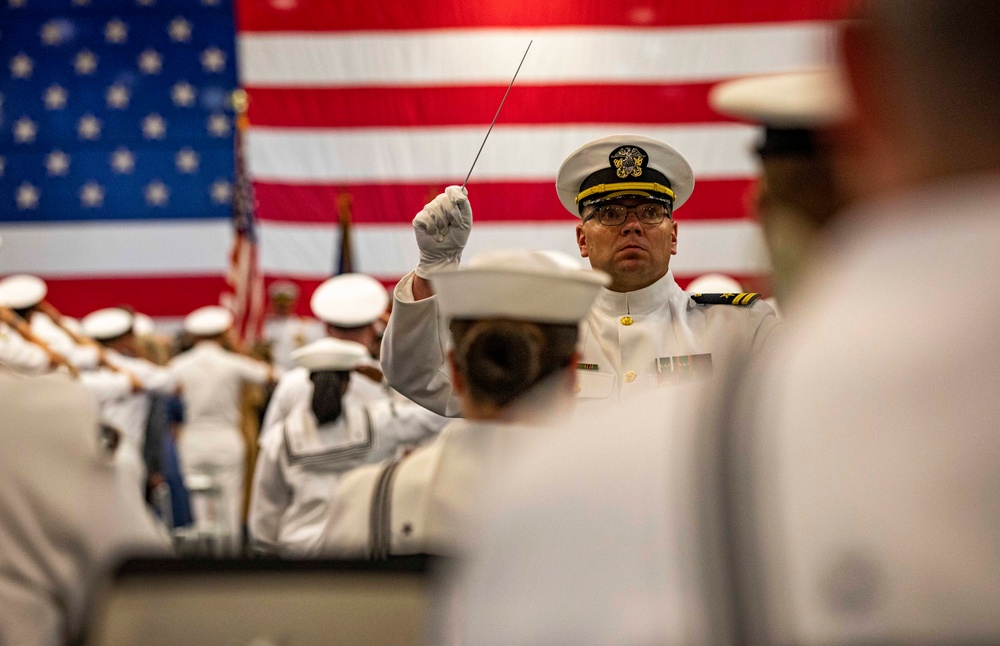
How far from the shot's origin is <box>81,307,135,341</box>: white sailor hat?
8.30 meters

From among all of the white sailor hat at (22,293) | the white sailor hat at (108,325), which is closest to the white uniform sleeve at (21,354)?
the white sailor hat at (22,293)

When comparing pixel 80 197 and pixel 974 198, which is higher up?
pixel 80 197

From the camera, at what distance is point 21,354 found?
12.8 ft

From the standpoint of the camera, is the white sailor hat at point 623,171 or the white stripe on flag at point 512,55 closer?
the white sailor hat at point 623,171

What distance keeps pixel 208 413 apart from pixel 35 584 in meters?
6.94

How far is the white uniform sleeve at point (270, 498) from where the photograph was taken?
174 inches

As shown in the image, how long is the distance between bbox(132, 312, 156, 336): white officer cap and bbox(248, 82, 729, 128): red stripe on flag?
10.7ft

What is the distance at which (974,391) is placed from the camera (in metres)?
0.50

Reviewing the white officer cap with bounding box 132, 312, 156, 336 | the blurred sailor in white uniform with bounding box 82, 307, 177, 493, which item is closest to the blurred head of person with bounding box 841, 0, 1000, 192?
the blurred sailor in white uniform with bounding box 82, 307, 177, 493

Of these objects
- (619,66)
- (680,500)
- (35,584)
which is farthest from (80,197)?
(680,500)

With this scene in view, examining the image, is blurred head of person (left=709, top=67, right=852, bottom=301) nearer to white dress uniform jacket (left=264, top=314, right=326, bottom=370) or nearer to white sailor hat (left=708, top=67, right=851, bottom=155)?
white sailor hat (left=708, top=67, right=851, bottom=155)

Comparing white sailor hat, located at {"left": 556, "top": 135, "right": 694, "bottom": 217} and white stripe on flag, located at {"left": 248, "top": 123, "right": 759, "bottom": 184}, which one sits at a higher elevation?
white stripe on flag, located at {"left": 248, "top": 123, "right": 759, "bottom": 184}

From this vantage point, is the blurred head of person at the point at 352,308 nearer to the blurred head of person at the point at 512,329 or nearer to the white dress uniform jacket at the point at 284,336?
the white dress uniform jacket at the point at 284,336

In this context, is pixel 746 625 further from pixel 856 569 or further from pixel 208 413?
pixel 208 413
